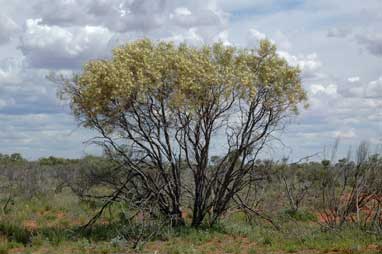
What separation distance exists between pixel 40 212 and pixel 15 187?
27.7ft

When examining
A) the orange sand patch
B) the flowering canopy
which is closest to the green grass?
the orange sand patch

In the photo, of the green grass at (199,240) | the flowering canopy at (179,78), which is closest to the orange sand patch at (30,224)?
the green grass at (199,240)

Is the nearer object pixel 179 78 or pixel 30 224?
A: pixel 179 78

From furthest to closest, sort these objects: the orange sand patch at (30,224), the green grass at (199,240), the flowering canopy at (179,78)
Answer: the orange sand patch at (30,224), the flowering canopy at (179,78), the green grass at (199,240)

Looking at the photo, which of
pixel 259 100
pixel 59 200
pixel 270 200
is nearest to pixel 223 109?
pixel 259 100

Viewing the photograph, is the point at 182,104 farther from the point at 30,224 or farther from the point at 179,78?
the point at 30,224

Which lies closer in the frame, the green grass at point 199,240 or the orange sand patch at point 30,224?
the green grass at point 199,240

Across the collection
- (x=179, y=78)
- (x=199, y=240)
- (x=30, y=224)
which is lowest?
(x=199, y=240)

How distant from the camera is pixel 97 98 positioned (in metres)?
17.1

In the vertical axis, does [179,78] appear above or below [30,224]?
above

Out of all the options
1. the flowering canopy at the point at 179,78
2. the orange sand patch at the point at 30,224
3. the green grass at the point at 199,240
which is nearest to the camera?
the green grass at the point at 199,240

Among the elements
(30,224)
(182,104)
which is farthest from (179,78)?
(30,224)

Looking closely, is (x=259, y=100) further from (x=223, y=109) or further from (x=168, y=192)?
(x=168, y=192)

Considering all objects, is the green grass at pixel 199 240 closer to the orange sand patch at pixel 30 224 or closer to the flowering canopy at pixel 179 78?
the orange sand patch at pixel 30 224
